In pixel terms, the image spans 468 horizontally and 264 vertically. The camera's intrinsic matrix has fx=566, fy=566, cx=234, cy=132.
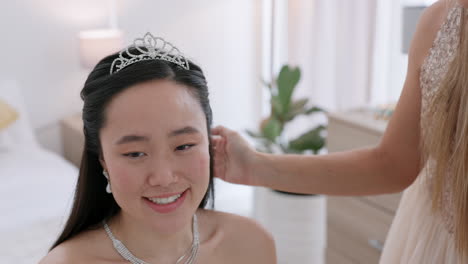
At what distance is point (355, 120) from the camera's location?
8.63ft

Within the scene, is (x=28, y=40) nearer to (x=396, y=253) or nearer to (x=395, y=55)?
(x=395, y=55)

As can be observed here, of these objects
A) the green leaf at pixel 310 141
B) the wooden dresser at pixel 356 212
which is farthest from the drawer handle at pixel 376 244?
the green leaf at pixel 310 141

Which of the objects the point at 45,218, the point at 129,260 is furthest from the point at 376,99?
the point at 129,260

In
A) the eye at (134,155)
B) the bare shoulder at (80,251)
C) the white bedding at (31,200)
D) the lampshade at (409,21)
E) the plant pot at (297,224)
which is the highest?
the lampshade at (409,21)

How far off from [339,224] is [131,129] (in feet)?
6.77

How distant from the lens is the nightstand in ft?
11.9

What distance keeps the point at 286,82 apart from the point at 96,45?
1286mm

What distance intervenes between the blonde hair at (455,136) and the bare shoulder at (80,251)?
0.68m

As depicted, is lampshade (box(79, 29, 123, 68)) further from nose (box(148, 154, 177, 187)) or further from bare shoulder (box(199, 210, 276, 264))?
nose (box(148, 154, 177, 187))

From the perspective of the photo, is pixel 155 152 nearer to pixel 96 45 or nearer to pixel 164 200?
pixel 164 200

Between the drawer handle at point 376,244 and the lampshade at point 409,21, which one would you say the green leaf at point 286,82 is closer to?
the lampshade at point 409,21

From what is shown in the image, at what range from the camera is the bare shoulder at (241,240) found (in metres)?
1.28

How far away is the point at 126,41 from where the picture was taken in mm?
4148

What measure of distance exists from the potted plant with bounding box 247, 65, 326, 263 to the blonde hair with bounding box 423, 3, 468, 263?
1948mm
